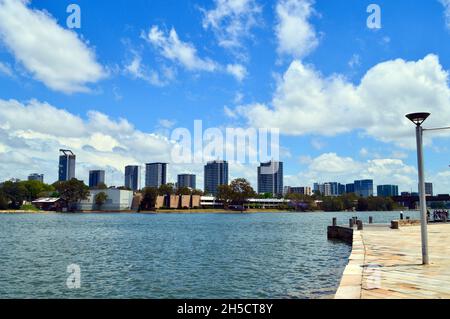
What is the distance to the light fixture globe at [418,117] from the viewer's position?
1897 cm

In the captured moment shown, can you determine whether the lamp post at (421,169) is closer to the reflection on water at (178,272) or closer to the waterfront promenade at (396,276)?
the waterfront promenade at (396,276)

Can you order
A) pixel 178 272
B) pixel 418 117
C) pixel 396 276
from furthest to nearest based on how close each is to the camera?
1. pixel 178 272
2. pixel 418 117
3. pixel 396 276

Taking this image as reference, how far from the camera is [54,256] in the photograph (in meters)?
38.2

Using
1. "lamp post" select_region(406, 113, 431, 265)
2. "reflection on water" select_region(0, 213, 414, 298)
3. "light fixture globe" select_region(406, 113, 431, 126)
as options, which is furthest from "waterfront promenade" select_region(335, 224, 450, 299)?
"light fixture globe" select_region(406, 113, 431, 126)

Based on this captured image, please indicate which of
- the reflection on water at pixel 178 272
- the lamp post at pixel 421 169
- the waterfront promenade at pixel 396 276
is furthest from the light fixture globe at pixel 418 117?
the reflection on water at pixel 178 272

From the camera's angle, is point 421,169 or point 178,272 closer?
point 421,169

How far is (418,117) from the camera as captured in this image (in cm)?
1917

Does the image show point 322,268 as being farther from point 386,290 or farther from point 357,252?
point 386,290

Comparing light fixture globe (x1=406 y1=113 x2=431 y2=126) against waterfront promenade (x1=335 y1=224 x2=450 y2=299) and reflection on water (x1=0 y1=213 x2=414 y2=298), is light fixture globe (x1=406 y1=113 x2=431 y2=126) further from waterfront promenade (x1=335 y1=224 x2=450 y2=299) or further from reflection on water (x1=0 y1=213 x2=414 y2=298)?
reflection on water (x1=0 y1=213 x2=414 y2=298)

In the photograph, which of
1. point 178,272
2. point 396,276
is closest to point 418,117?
point 396,276

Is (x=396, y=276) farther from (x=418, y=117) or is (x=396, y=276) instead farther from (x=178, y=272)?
(x=178, y=272)

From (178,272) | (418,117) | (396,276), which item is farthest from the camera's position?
(178,272)

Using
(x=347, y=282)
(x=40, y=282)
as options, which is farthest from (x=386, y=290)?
(x=40, y=282)

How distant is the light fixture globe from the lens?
62.2 feet
